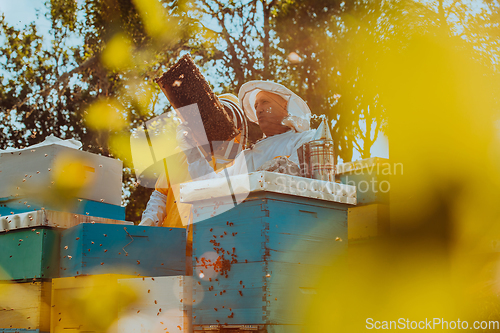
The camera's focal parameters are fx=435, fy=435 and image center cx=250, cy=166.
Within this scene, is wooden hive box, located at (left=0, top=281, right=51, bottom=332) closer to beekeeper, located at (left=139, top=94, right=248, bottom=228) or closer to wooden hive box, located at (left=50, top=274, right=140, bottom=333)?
wooden hive box, located at (left=50, top=274, right=140, bottom=333)

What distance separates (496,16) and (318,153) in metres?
5.21

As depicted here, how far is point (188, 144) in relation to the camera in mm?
3699

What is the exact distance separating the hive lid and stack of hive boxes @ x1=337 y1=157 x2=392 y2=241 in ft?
2.86

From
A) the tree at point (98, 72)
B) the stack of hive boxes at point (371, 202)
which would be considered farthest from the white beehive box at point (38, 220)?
the tree at point (98, 72)

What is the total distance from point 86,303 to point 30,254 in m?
0.52

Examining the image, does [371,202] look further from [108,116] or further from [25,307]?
[108,116]

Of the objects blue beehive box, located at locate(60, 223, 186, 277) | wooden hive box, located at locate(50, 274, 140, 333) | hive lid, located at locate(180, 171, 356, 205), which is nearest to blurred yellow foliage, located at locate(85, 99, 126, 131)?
blue beehive box, located at locate(60, 223, 186, 277)

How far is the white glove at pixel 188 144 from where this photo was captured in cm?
364

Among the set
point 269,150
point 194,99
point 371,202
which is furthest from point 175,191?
point 371,202

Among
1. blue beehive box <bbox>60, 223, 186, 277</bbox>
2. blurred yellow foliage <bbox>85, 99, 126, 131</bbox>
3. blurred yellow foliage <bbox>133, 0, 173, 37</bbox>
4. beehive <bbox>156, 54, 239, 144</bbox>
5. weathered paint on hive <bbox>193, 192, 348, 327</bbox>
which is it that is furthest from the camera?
blurred yellow foliage <bbox>85, 99, 126, 131</bbox>

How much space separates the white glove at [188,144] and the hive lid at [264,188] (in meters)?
1.53

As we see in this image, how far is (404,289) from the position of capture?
2.64 metres

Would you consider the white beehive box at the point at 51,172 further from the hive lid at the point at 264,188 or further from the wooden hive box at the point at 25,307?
the hive lid at the point at 264,188

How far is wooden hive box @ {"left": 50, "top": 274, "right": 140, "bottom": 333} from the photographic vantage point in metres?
2.40
